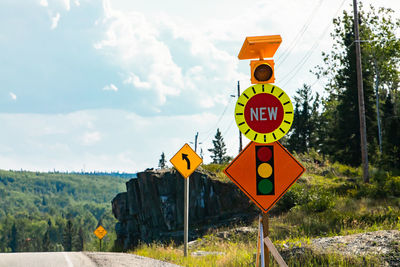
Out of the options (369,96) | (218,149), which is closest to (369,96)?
(369,96)

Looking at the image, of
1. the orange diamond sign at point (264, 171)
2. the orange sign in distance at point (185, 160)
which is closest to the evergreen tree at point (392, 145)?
the orange sign in distance at point (185, 160)

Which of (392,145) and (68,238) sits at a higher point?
(392,145)

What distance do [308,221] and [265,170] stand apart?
1247cm

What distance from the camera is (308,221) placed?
57.7 ft

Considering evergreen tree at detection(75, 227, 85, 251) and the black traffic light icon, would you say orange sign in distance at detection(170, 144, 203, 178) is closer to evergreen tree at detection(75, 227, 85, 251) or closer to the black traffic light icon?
the black traffic light icon

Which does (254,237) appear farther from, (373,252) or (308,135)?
(308,135)

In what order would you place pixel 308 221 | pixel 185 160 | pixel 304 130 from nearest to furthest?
pixel 185 160 → pixel 308 221 → pixel 304 130

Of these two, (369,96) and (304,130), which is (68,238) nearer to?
(304,130)

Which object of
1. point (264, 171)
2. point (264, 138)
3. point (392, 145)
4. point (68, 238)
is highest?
point (392, 145)

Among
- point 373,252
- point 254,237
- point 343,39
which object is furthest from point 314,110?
point 373,252

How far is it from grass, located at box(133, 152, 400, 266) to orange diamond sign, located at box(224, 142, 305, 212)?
12.2 feet

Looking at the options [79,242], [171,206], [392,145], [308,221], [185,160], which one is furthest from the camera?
[79,242]

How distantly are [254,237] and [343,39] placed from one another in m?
36.9

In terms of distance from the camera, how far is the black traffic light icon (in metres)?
6.03
